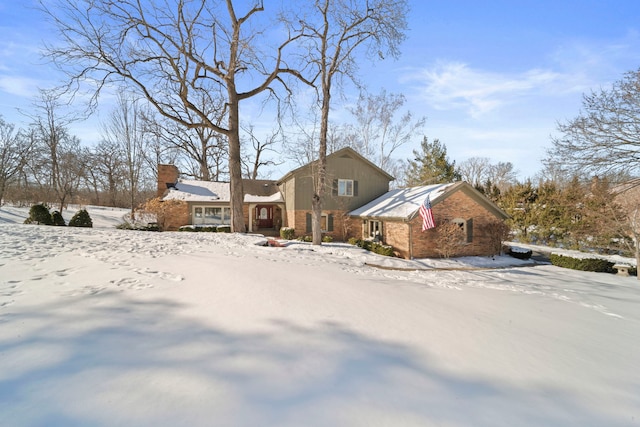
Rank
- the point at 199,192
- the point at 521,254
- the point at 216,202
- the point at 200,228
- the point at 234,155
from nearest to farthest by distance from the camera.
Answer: the point at 234,155
the point at 521,254
the point at 200,228
the point at 216,202
the point at 199,192

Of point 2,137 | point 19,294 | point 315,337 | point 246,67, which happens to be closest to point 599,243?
point 315,337

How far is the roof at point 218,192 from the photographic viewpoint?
21.4m

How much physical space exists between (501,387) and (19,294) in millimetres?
6493

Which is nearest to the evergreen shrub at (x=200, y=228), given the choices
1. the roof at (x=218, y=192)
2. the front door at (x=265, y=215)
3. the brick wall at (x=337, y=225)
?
the roof at (x=218, y=192)

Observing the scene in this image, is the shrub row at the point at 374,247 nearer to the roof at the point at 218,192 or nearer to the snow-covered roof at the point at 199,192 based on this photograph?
the roof at the point at 218,192

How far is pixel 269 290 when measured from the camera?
499cm

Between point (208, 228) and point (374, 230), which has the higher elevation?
point (208, 228)

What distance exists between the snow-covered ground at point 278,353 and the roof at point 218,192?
15625 millimetres

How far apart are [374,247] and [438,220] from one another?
3.88 m

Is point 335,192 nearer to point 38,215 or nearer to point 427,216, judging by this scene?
point 427,216

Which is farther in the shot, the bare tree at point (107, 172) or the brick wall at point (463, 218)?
the bare tree at point (107, 172)

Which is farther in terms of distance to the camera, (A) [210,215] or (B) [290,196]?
(A) [210,215]

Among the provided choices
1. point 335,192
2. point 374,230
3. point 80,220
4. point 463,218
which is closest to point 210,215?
point 80,220

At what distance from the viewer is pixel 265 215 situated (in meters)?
23.6
